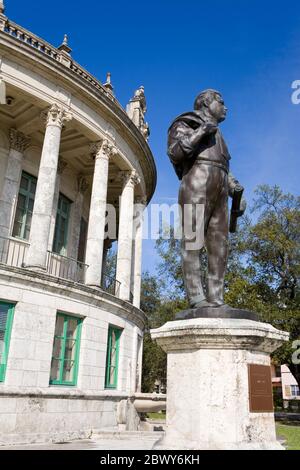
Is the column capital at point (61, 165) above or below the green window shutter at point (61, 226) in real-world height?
above

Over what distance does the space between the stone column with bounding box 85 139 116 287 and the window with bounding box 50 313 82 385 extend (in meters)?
2.12

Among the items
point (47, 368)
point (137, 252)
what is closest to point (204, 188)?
point (47, 368)

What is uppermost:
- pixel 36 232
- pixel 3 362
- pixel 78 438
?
pixel 36 232

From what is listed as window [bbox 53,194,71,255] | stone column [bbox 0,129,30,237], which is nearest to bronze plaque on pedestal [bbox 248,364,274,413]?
stone column [bbox 0,129,30,237]

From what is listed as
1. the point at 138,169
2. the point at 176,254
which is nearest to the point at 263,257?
the point at 176,254

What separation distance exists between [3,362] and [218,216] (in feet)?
35.5

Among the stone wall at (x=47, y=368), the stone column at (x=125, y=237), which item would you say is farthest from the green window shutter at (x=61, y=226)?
the stone wall at (x=47, y=368)

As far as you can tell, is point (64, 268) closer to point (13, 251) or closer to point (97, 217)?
point (13, 251)

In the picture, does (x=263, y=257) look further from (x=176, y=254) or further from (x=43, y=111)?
(x=43, y=111)

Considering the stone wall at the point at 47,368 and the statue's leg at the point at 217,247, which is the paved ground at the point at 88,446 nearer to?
the stone wall at the point at 47,368

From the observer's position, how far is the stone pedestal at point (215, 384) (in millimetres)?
4340

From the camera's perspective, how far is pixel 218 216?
5.54 m

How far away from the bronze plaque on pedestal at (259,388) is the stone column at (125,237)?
→ 618 inches

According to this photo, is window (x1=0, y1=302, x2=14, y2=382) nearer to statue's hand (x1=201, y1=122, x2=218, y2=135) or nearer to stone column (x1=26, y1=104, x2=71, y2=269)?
stone column (x1=26, y1=104, x2=71, y2=269)
